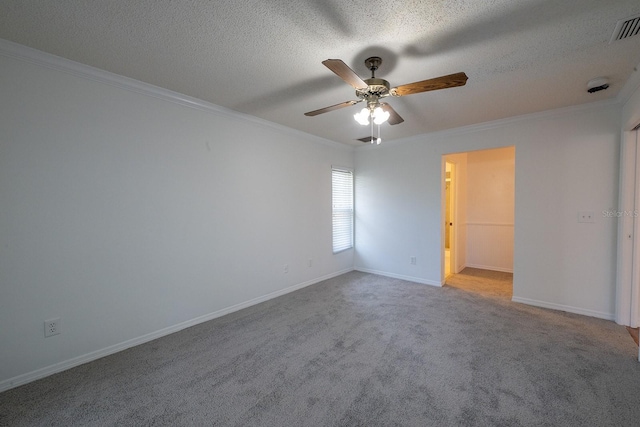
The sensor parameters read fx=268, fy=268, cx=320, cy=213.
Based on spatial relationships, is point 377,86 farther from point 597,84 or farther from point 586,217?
point 586,217

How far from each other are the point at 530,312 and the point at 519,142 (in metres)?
2.15

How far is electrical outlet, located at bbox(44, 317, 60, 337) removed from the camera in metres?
2.11

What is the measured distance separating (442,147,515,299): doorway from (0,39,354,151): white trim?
3.92m

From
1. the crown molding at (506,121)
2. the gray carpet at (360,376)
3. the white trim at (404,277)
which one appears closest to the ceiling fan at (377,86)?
the gray carpet at (360,376)

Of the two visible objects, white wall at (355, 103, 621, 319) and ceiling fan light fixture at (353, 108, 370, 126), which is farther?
white wall at (355, 103, 621, 319)

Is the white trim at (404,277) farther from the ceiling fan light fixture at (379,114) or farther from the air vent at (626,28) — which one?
the air vent at (626,28)

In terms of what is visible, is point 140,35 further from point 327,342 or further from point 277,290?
point 277,290

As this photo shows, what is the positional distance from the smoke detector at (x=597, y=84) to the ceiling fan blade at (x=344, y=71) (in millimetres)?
2236

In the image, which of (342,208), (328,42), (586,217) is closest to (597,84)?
(586,217)

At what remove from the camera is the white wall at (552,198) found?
304 centimetres

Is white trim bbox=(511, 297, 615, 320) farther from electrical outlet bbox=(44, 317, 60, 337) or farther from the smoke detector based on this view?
electrical outlet bbox=(44, 317, 60, 337)

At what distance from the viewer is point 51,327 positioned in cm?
213

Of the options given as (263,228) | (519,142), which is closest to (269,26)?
(263,228)

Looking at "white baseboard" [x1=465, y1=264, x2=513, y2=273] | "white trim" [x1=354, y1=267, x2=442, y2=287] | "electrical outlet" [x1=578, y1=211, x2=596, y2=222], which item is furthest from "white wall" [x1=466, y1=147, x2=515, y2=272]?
"electrical outlet" [x1=578, y1=211, x2=596, y2=222]
